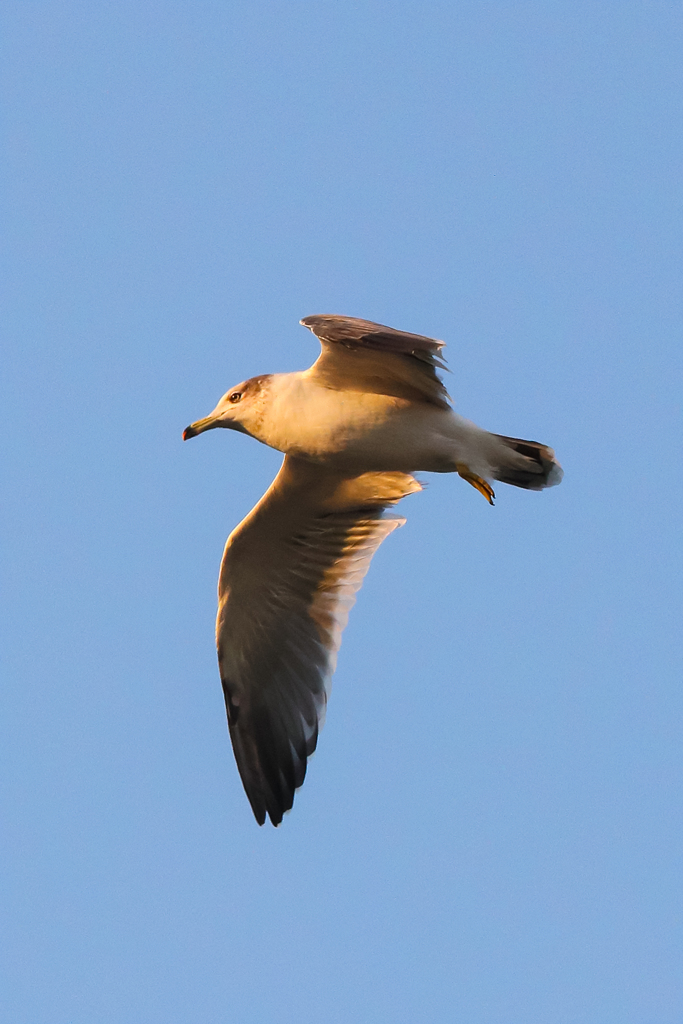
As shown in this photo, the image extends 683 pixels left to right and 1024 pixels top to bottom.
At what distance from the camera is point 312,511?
9.12m

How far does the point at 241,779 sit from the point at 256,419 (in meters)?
2.51

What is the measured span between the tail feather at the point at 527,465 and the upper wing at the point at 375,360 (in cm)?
51

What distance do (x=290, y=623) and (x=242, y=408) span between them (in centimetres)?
171

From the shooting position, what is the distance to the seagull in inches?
320

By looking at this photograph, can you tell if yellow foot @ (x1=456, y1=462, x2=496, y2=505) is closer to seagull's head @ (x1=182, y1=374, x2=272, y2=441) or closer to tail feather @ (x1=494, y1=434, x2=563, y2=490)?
tail feather @ (x1=494, y1=434, x2=563, y2=490)

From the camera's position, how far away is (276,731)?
9.33 meters

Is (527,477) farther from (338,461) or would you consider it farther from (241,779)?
(241,779)

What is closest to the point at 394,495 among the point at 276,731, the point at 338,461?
the point at 338,461

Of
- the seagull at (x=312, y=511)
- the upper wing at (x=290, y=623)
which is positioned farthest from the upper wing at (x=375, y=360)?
the upper wing at (x=290, y=623)

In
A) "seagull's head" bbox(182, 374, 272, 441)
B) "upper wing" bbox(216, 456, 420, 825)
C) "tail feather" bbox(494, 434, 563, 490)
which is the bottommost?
"upper wing" bbox(216, 456, 420, 825)

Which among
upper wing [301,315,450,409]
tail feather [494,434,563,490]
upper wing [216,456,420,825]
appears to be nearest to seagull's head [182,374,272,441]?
upper wing [301,315,450,409]

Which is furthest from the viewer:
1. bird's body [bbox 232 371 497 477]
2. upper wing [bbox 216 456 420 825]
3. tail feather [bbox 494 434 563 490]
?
upper wing [bbox 216 456 420 825]

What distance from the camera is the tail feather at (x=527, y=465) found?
8.41m

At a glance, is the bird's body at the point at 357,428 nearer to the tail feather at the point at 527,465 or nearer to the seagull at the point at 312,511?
the seagull at the point at 312,511
